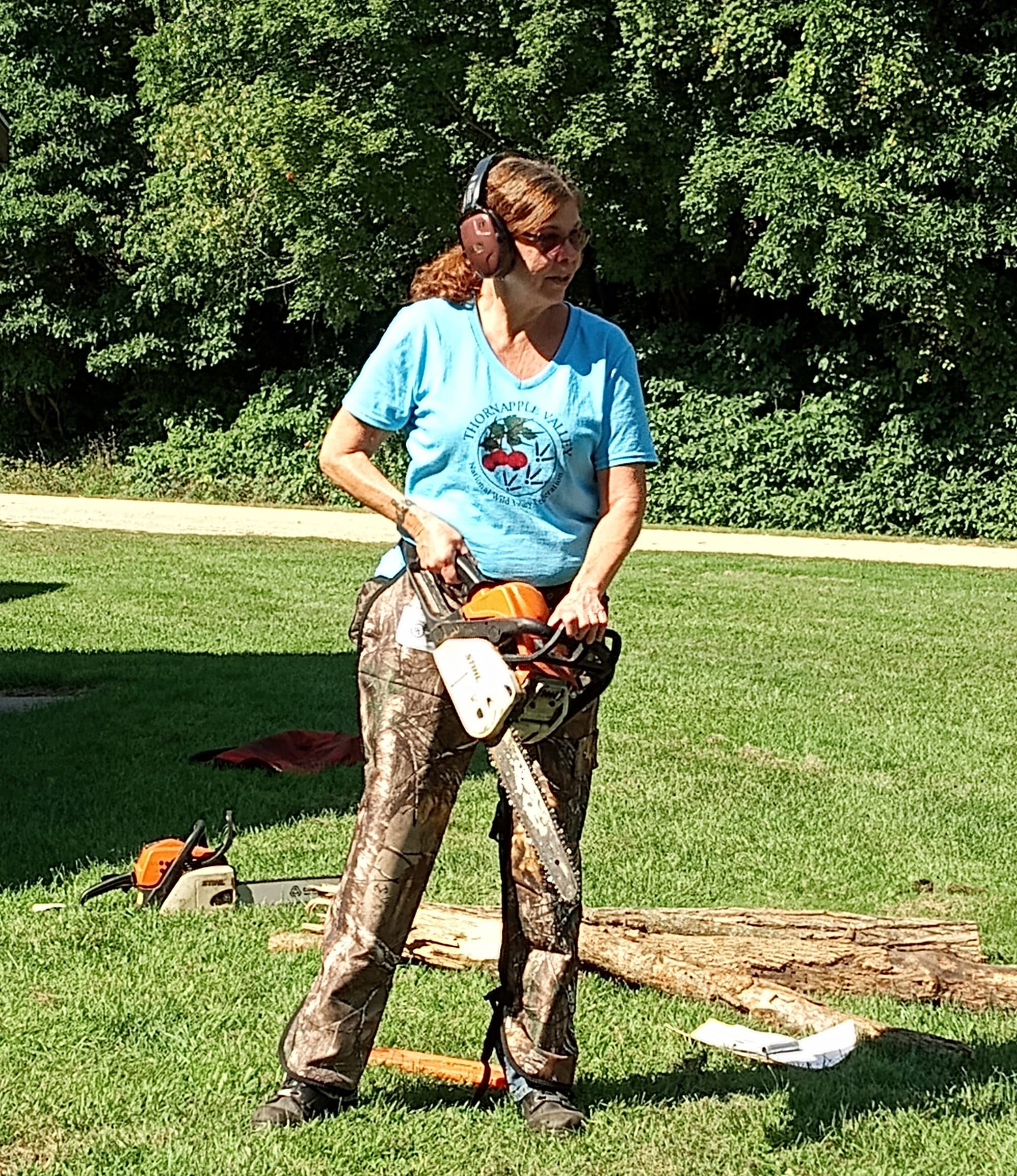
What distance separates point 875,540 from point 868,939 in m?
20.2

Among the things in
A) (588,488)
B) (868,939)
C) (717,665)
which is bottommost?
(717,665)

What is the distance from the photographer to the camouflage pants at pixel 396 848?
4.03m

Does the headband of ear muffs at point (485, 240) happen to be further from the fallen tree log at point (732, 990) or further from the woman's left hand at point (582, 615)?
the fallen tree log at point (732, 990)

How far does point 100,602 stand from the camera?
15.4m

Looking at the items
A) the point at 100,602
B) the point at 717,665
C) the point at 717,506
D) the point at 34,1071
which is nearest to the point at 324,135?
the point at 717,506

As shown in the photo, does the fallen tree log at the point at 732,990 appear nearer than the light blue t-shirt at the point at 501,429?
No

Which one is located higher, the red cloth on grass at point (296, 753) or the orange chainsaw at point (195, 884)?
the orange chainsaw at point (195, 884)

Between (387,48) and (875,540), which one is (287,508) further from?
(875,540)

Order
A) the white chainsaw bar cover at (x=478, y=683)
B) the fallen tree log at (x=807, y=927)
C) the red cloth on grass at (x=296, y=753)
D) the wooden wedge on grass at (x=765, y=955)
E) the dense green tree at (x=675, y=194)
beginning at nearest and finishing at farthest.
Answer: the white chainsaw bar cover at (x=478, y=683) < the wooden wedge on grass at (x=765, y=955) < the fallen tree log at (x=807, y=927) < the red cloth on grass at (x=296, y=753) < the dense green tree at (x=675, y=194)

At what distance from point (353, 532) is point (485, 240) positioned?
20.5 metres

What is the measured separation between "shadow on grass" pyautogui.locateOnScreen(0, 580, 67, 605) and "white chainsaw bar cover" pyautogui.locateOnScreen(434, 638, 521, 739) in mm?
12022

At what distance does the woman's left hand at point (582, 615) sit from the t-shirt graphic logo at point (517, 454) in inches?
10.5

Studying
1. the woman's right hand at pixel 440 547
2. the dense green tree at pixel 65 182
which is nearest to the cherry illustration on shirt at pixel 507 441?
the woman's right hand at pixel 440 547

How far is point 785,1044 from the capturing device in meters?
4.91
